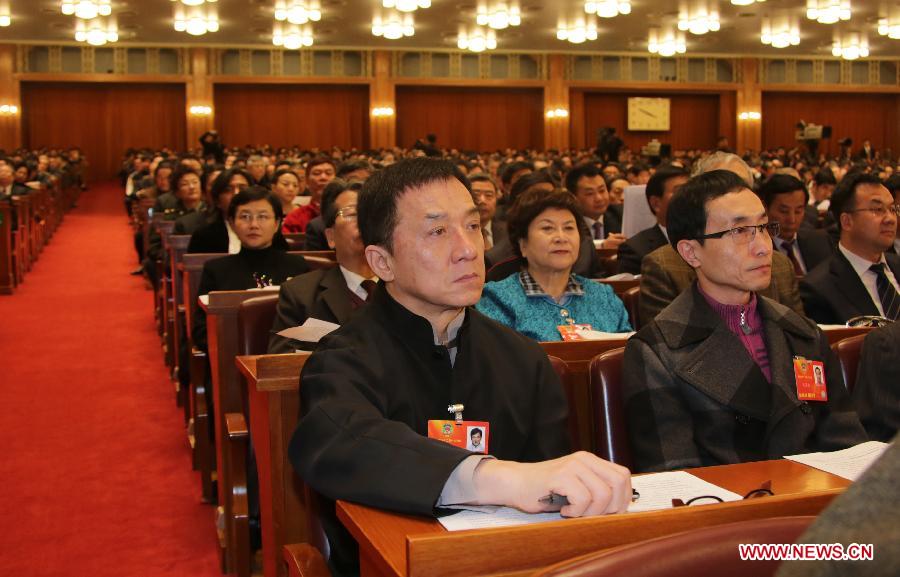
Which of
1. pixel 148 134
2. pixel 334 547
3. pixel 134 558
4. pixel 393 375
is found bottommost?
pixel 134 558

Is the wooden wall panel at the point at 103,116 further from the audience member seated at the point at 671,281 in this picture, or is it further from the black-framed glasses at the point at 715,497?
the black-framed glasses at the point at 715,497

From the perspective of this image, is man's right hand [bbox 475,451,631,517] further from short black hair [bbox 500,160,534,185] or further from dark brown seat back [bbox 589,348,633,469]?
short black hair [bbox 500,160,534,185]

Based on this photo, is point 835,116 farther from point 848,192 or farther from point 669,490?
point 669,490

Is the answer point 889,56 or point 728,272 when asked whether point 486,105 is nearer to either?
point 889,56

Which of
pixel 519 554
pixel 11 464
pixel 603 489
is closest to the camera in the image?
pixel 519 554

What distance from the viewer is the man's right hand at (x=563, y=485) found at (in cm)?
137

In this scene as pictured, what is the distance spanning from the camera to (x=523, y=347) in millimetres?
2004

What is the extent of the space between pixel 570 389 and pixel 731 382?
0.38 m

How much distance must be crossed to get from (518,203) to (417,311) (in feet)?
6.69

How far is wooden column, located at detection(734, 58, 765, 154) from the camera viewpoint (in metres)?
27.5

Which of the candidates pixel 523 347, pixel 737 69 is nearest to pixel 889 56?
pixel 737 69

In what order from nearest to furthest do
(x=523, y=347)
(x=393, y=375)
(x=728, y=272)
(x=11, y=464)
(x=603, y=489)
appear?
(x=603, y=489) < (x=393, y=375) < (x=523, y=347) < (x=728, y=272) < (x=11, y=464)

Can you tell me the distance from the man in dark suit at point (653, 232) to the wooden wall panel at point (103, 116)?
74.8ft

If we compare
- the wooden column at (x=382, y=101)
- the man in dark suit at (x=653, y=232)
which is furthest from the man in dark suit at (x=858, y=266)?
the wooden column at (x=382, y=101)
